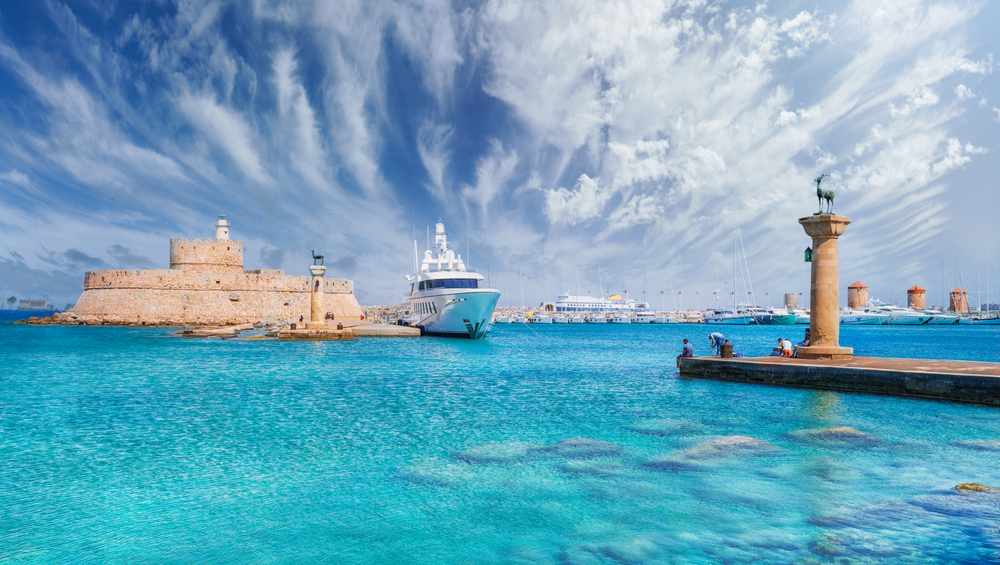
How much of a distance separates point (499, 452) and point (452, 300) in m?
27.4

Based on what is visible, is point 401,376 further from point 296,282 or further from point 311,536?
point 296,282

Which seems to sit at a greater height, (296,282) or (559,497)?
(296,282)

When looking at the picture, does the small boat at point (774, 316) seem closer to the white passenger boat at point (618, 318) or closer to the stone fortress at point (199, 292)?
the white passenger boat at point (618, 318)

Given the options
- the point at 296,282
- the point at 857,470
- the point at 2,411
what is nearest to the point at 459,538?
the point at 857,470

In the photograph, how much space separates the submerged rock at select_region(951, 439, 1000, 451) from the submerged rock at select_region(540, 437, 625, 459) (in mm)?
5060

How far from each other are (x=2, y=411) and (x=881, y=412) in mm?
17166

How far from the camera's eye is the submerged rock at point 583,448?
311 inches

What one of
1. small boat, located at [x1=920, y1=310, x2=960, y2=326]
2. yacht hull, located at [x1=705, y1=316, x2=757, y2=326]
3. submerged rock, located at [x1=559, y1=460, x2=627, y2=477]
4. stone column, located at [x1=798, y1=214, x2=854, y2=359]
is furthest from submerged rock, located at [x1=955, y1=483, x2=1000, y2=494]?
small boat, located at [x1=920, y1=310, x2=960, y2=326]

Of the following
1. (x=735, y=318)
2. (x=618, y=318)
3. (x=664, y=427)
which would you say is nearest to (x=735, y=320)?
(x=735, y=318)

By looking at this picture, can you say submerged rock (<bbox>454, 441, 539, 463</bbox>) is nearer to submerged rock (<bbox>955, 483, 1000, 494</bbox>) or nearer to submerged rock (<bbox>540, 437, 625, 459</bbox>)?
submerged rock (<bbox>540, 437, 625, 459</bbox>)

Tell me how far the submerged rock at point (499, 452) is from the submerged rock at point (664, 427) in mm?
2223

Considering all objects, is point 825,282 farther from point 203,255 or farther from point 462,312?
point 203,255

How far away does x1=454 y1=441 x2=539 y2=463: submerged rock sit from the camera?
25.2ft

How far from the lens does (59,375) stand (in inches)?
656
